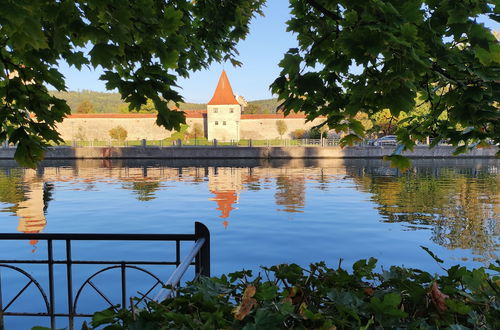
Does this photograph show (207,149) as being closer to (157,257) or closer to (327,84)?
(157,257)

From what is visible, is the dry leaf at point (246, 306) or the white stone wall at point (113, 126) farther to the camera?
the white stone wall at point (113, 126)

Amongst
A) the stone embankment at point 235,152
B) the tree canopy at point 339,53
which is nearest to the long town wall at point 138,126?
the stone embankment at point 235,152

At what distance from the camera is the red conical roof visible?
67750 millimetres

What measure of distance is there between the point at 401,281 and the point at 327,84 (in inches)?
84.4

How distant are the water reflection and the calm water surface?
0.05m

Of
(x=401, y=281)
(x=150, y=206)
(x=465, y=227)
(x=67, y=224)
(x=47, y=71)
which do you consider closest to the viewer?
(x=401, y=281)

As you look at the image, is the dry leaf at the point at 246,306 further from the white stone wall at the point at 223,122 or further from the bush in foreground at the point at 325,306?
the white stone wall at the point at 223,122

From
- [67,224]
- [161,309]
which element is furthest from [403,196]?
[161,309]

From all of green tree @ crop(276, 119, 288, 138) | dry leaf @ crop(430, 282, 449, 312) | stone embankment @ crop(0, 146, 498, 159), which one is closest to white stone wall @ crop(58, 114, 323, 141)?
green tree @ crop(276, 119, 288, 138)

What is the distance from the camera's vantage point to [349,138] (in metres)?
3.54

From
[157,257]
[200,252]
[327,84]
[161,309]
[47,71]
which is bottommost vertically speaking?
[157,257]

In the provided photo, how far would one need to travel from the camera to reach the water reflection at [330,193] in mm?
13109

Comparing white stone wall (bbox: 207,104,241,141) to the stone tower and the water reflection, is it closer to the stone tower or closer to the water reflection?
the stone tower

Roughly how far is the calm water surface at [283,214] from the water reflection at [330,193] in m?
0.05
